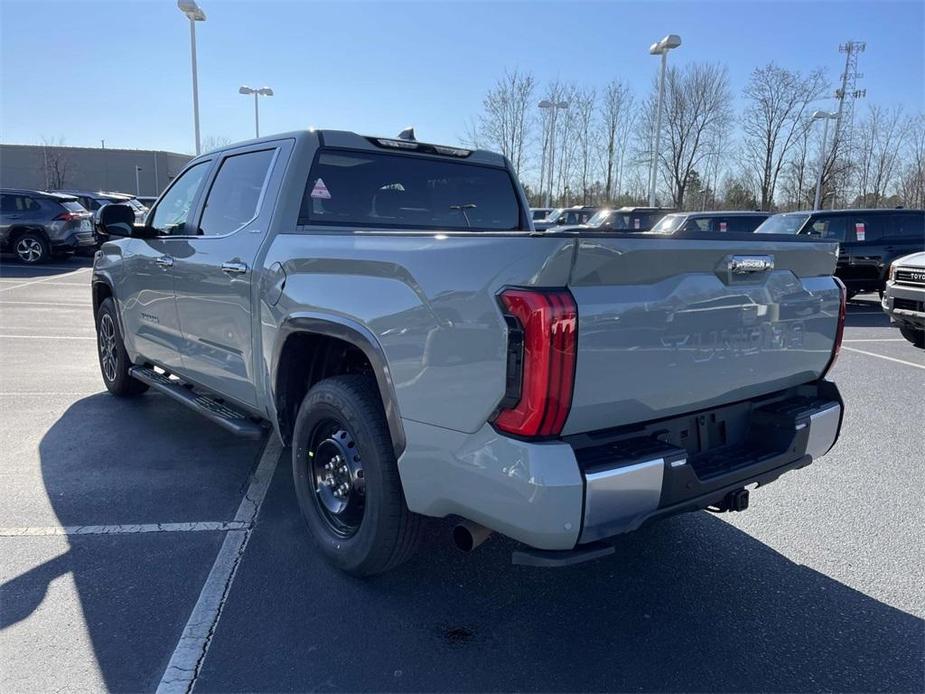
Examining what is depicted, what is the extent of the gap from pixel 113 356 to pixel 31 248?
46.9 ft

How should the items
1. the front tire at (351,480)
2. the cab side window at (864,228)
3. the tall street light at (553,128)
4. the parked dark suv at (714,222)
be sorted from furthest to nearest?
the tall street light at (553,128) → the parked dark suv at (714,222) → the cab side window at (864,228) → the front tire at (351,480)

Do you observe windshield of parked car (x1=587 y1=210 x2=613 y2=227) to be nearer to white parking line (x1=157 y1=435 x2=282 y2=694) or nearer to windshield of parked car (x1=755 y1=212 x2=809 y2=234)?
windshield of parked car (x1=755 y1=212 x2=809 y2=234)

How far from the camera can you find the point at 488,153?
4.71 m

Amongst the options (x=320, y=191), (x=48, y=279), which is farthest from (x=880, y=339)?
(x=48, y=279)

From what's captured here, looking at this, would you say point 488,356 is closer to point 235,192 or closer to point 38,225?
point 235,192

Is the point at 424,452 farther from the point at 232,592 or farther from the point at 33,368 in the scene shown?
the point at 33,368

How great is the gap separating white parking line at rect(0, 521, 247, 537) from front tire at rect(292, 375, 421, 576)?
0.59 metres

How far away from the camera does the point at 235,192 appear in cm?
417

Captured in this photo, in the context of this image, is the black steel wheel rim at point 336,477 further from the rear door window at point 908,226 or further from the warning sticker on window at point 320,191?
the rear door window at point 908,226

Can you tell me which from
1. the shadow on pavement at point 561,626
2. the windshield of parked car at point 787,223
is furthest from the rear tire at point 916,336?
the shadow on pavement at point 561,626

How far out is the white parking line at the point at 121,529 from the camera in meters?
3.49

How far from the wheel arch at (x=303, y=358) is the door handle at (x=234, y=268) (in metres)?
0.58

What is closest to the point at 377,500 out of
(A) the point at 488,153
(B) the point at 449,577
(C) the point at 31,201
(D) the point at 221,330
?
(B) the point at 449,577

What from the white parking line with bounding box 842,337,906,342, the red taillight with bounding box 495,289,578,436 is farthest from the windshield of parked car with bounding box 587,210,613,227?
the red taillight with bounding box 495,289,578,436
